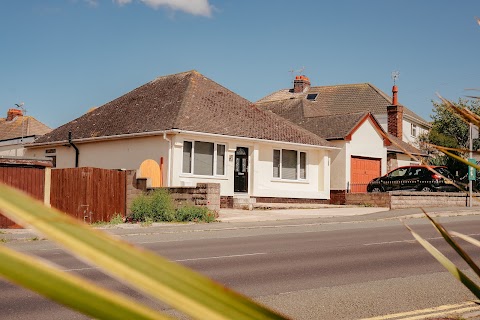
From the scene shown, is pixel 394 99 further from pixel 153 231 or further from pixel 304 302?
pixel 304 302

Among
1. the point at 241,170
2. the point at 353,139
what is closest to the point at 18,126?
the point at 241,170

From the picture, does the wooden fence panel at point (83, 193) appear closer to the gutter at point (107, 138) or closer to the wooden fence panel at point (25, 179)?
the wooden fence panel at point (25, 179)

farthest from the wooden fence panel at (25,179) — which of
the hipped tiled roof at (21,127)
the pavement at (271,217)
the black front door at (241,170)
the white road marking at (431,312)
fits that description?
the hipped tiled roof at (21,127)

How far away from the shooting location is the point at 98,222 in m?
21.3

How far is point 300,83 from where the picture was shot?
52.8 metres

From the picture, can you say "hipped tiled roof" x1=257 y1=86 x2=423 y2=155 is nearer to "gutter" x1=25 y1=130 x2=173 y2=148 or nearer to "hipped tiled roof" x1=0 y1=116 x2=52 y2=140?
"gutter" x1=25 y1=130 x2=173 y2=148

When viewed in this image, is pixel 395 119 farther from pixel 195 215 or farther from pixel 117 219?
pixel 117 219

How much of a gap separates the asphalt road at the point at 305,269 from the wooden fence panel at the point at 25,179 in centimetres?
375

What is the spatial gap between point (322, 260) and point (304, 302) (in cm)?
411

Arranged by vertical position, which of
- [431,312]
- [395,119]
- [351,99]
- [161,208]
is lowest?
[431,312]

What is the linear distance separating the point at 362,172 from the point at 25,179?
830 inches

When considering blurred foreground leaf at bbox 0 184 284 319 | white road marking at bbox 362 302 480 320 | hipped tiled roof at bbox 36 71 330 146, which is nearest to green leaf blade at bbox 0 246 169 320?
blurred foreground leaf at bbox 0 184 284 319

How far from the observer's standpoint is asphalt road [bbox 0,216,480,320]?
310 inches

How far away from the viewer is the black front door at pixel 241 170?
98.7 feet
